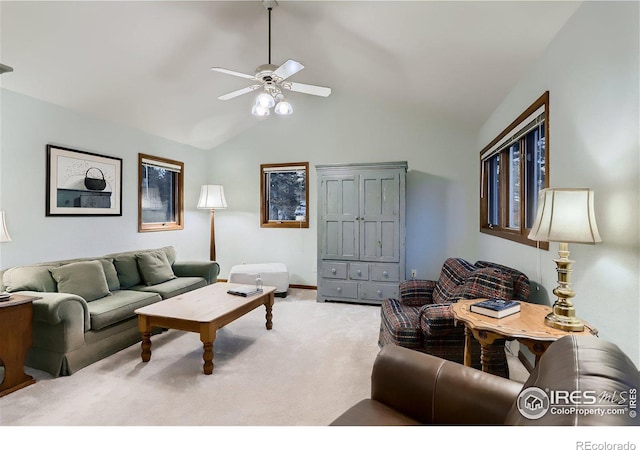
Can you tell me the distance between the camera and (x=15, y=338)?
2.24 meters

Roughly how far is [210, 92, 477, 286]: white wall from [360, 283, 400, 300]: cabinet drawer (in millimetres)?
718

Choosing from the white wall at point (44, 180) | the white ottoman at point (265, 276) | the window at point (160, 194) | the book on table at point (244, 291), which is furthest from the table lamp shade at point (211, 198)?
the book on table at point (244, 291)

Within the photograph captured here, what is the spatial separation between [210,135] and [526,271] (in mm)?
4648

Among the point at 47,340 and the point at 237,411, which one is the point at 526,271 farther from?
the point at 47,340

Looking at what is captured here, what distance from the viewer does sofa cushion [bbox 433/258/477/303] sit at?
276cm

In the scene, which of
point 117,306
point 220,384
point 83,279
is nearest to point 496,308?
point 220,384

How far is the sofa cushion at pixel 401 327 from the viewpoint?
240cm

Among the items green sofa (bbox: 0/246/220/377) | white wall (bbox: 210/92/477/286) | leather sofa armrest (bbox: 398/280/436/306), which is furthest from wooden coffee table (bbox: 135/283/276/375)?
white wall (bbox: 210/92/477/286)

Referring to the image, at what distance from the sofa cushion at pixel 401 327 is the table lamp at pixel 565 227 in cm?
97

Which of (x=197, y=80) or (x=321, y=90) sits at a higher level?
(x=197, y=80)

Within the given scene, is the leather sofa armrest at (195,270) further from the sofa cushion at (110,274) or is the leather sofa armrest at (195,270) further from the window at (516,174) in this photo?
the window at (516,174)

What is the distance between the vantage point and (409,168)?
15.5 ft

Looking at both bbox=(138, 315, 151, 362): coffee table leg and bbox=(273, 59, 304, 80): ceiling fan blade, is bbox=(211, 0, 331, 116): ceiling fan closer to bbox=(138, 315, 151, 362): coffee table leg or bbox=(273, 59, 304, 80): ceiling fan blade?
bbox=(273, 59, 304, 80): ceiling fan blade
